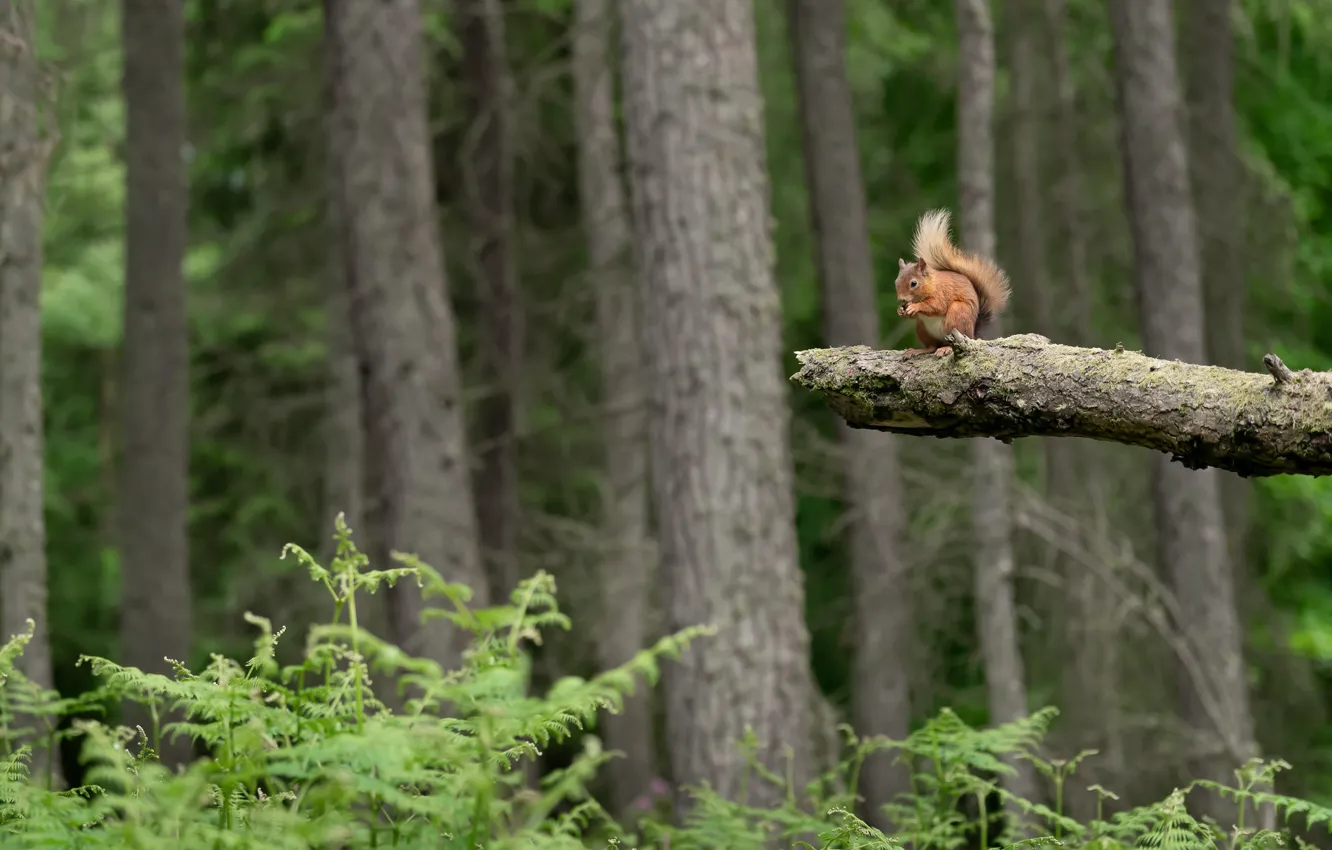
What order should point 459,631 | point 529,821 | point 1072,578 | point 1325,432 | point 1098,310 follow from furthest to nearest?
point 1098,310
point 1072,578
point 459,631
point 1325,432
point 529,821

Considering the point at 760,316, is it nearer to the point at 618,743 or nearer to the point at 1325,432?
the point at 1325,432

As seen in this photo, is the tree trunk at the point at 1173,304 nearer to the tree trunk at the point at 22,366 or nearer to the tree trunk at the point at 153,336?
the tree trunk at the point at 153,336

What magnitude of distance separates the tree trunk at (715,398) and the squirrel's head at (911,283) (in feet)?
10.2

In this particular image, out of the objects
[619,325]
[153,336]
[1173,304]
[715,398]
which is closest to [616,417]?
[619,325]

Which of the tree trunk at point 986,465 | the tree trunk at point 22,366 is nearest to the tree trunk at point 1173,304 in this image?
the tree trunk at point 986,465

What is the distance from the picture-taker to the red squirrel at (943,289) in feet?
13.2

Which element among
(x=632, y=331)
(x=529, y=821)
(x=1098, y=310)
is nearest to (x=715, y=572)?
(x=529, y=821)

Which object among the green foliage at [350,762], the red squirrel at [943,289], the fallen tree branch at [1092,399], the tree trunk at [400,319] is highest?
the tree trunk at [400,319]

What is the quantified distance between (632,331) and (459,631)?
5406mm

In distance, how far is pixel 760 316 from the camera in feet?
24.3

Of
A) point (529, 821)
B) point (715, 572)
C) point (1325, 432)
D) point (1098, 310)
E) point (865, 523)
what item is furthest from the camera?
point (1098, 310)

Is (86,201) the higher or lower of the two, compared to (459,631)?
higher

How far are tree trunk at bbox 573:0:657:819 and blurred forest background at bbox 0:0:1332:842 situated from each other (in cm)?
5

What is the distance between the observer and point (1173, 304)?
38.2ft
